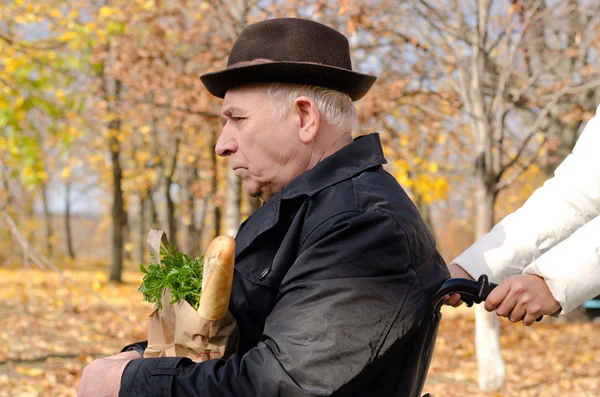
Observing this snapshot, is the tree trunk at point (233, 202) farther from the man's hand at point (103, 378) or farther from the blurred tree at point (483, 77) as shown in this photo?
the man's hand at point (103, 378)

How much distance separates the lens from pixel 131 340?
9648 millimetres

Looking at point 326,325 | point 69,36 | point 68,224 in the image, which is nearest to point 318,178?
point 326,325

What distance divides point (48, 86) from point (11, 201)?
129 inches

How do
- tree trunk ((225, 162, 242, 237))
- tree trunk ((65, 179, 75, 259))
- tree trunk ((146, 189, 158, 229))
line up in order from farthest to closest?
tree trunk ((65, 179, 75, 259))
tree trunk ((146, 189, 158, 229))
tree trunk ((225, 162, 242, 237))

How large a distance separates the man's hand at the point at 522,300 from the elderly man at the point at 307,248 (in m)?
0.16

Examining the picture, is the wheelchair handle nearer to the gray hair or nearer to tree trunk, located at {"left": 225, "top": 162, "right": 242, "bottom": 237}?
the gray hair

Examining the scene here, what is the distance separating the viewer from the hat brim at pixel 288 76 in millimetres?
1912

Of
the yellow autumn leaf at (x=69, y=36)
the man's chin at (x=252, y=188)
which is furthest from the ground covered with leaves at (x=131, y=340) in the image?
the man's chin at (x=252, y=188)

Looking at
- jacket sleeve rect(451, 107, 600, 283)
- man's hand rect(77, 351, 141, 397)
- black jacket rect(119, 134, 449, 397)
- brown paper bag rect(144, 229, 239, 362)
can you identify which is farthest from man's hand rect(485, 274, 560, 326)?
man's hand rect(77, 351, 141, 397)

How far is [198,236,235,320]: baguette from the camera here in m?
1.71

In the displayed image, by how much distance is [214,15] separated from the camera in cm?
976

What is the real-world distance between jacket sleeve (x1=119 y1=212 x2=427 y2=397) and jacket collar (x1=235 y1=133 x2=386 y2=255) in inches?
6.0

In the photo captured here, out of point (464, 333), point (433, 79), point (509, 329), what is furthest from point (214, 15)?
point (509, 329)

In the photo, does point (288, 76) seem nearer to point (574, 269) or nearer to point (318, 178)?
point (318, 178)
